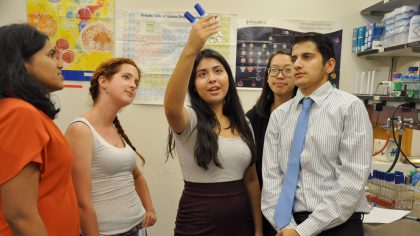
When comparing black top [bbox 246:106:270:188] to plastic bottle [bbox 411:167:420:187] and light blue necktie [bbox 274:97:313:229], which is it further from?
plastic bottle [bbox 411:167:420:187]

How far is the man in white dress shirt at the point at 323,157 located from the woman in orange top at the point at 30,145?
0.84 m

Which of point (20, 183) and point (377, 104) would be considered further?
point (377, 104)

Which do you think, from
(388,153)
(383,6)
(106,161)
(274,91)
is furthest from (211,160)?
(383,6)

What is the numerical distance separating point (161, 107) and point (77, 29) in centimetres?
88

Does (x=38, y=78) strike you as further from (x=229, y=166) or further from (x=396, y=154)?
(x=396, y=154)

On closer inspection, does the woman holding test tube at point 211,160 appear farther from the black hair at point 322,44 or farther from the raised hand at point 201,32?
the black hair at point 322,44

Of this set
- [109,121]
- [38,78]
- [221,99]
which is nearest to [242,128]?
[221,99]

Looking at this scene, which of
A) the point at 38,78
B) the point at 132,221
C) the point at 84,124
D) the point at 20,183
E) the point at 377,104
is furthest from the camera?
the point at 377,104

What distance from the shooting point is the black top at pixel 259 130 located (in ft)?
5.68

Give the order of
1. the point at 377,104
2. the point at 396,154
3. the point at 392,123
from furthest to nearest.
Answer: the point at 377,104, the point at 392,123, the point at 396,154

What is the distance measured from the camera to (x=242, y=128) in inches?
62.1

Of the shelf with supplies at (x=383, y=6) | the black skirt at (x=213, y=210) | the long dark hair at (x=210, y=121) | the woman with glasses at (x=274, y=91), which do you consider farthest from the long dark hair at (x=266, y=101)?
the shelf with supplies at (x=383, y=6)

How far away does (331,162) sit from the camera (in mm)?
1289

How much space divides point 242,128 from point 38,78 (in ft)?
2.94
